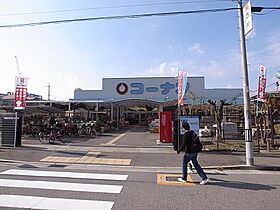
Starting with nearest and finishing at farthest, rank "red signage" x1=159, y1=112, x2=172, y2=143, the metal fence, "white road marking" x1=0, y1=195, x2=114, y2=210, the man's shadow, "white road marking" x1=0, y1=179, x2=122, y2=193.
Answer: "white road marking" x1=0, y1=195, x2=114, y2=210, "white road marking" x1=0, y1=179, x2=122, y2=193, the man's shadow, the metal fence, "red signage" x1=159, y1=112, x2=172, y2=143

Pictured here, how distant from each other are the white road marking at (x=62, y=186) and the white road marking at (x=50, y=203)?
728 millimetres

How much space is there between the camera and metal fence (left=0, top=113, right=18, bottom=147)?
40.2 ft

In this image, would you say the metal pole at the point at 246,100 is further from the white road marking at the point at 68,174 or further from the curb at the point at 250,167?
the white road marking at the point at 68,174

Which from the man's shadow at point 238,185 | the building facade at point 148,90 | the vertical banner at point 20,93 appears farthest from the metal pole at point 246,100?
the building facade at point 148,90

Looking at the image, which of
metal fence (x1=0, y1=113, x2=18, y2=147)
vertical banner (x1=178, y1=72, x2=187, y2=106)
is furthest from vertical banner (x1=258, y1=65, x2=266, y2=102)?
metal fence (x1=0, y1=113, x2=18, y2=147)

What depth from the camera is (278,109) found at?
13.0 metres

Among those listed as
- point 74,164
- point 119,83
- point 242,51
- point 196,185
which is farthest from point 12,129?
point 119,83

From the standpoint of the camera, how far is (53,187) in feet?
18.2

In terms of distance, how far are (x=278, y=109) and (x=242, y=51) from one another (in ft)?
21.4

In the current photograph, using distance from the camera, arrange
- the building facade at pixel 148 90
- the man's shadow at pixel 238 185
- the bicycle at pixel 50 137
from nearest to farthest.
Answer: the man's shadow at pixel 238 185
the bicycle at pixel 50 137
the building facade at pixel 148 90

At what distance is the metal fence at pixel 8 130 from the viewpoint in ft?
40.2

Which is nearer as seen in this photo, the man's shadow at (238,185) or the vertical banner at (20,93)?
the man's shadow at (238,185)

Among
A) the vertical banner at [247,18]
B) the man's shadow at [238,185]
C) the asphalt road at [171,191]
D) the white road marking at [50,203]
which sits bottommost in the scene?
the man's shadow at [238,185]

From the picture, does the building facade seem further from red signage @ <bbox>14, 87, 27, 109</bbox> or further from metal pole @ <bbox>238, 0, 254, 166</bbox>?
metal pole @ <bbox>238, 0, 254, 166</bbox>
